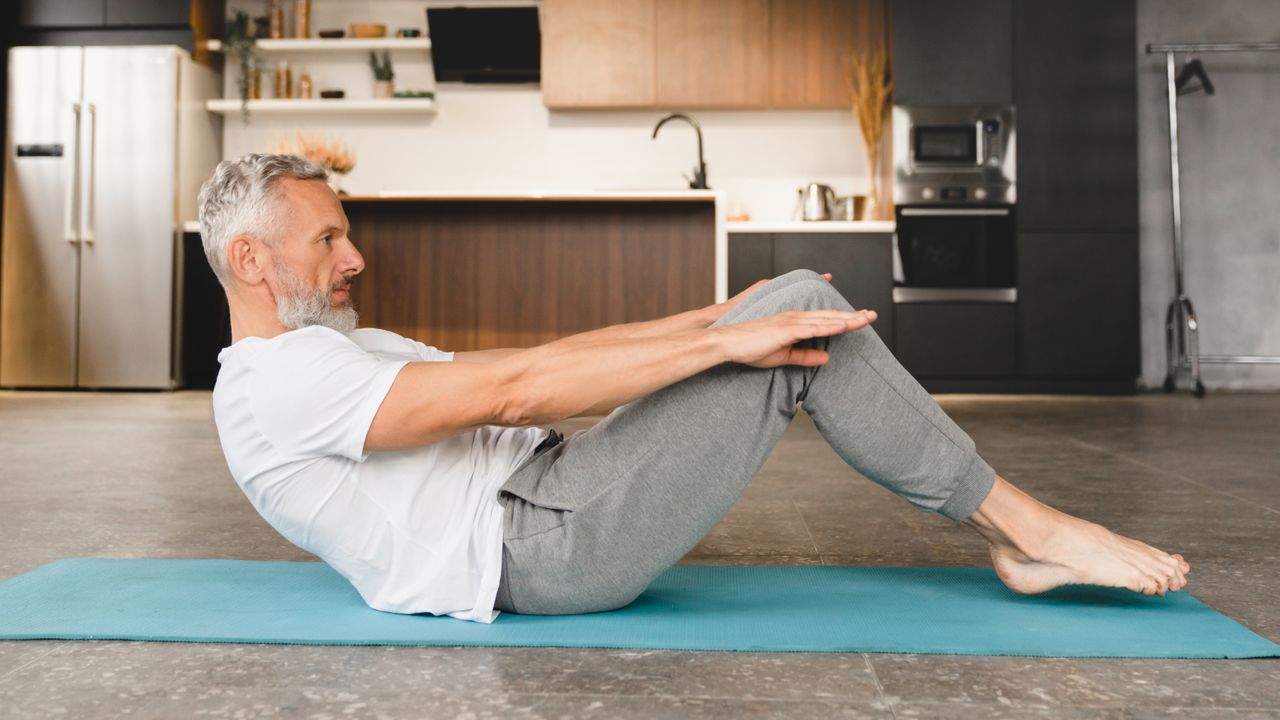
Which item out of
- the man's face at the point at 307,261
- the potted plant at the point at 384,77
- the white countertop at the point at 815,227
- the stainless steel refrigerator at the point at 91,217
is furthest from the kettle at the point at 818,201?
the man's face at the point at 307,261

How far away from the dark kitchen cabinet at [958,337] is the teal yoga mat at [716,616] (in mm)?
4222

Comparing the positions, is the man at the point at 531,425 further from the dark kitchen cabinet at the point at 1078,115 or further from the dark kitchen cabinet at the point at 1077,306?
the dark kitchen cabinet at the point at 1078,115

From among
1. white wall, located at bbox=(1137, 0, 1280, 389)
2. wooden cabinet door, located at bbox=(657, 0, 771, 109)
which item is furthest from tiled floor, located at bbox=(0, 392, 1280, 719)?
wooden cabinet door, located at bbox=(657, 0, 771, 109)

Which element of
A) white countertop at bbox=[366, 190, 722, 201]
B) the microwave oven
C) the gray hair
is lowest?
the gray hair

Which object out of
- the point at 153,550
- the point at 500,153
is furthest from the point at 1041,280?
the point at 153,550

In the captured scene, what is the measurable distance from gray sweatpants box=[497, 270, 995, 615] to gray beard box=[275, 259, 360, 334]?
325mm

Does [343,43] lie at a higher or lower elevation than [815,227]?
higher

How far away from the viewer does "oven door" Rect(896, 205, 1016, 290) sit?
576cm

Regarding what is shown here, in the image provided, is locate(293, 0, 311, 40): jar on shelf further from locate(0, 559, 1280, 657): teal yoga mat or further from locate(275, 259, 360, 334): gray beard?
locate(275, 259, 360, 334): gray beard

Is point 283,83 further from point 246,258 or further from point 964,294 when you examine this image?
point 246,258

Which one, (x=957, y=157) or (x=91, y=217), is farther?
(x=91, y=217)

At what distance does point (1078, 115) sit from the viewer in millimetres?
5805

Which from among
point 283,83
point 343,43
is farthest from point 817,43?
point 283,83

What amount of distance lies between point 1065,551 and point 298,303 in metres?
1.03
